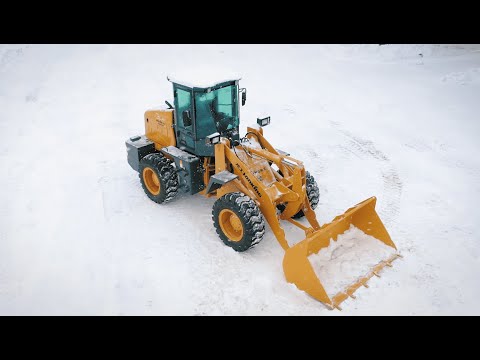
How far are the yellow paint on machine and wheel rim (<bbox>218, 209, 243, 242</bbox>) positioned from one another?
1917 mm

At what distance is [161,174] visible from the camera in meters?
8.32

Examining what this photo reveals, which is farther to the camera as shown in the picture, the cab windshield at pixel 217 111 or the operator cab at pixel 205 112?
the cab windshield at pixel 217 111

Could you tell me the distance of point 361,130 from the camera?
1187 centimetres

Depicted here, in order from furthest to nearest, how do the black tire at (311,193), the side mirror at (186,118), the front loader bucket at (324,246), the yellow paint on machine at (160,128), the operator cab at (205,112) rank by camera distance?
the yellow paint on machine at (160,128), the black tire at (311,193), the operator cab at (205,112), the side mirror at (186,118), the front loader bucket at (324,246)

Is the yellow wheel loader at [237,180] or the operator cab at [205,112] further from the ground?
the operator cab at [205,112]

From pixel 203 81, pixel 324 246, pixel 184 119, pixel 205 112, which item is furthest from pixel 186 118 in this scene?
pixel 324 246

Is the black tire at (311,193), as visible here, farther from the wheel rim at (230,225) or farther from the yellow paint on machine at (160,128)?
the yellow paint on machine at (160,128)

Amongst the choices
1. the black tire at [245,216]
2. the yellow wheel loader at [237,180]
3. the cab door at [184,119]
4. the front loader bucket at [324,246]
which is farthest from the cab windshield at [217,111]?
the front loader bucket at [324,246]

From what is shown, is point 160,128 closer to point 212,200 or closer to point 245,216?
point 212,200

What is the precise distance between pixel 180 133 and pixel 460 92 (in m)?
9.14

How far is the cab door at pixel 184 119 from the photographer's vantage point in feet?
25.0

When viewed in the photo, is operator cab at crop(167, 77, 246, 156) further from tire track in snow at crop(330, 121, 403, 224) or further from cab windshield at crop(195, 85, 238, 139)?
tire track in snow at crop(330, 121, 403, 224)

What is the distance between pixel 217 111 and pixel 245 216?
6.78 ft

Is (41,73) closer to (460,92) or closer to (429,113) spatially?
(429,113)
